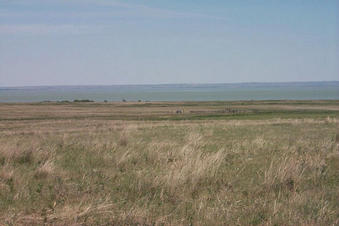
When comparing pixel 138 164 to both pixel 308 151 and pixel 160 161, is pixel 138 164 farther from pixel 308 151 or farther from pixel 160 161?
pixel 308 151

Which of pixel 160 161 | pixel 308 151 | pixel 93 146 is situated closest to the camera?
pixel 160 161

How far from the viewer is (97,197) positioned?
276 inches

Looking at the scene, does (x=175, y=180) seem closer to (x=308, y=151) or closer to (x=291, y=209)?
(x=291, y=209)

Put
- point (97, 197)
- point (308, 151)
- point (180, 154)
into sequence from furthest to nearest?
point (308, 151)
point (180, 154)
point (97, 197)

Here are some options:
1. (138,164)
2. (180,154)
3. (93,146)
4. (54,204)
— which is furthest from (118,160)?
(54,204)

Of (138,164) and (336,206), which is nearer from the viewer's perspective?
(336,206)

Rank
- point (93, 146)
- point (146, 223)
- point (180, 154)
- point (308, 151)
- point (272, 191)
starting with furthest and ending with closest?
point (93, 146), point (308, 151), point (180, 154), point (272, 191), point (146, 223)

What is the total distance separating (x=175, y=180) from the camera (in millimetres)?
7742

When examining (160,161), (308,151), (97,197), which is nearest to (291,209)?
(97,197)

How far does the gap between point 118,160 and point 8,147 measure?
9.68 ft

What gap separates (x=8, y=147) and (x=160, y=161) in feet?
12.8

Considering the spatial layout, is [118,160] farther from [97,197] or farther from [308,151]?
[308,151]

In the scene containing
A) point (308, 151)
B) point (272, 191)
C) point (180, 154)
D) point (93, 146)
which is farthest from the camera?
point (93, 146)

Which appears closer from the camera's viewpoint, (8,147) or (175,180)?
(175,180)
